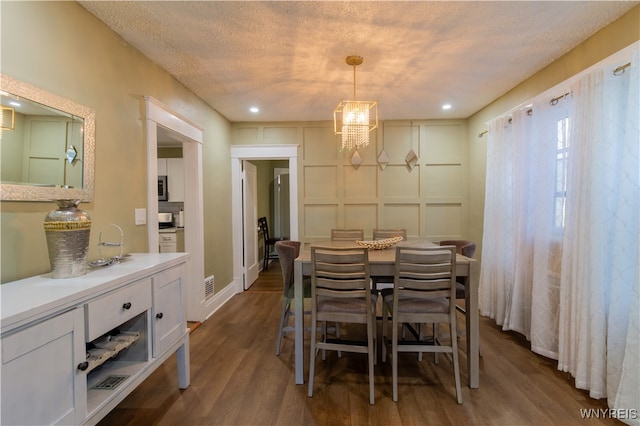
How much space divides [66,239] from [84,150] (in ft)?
2.21

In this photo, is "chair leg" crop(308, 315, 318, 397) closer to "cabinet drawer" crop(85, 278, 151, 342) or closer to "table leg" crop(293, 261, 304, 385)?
"table leg" crop(293, 261, 304, 385)

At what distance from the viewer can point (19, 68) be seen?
4.73ft

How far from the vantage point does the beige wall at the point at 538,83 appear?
1.91 meters

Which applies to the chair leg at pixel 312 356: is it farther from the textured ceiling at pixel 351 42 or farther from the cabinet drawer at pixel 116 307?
the textured ceiling at pixel 351 42

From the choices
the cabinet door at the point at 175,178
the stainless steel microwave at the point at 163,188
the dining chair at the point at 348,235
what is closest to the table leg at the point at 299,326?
the dining chair at the point at 348,235

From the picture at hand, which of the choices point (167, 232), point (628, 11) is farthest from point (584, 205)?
point (167, 232)

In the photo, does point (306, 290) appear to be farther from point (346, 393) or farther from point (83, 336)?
point (83, 336)

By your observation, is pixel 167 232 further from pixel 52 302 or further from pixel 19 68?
pixel 52 302

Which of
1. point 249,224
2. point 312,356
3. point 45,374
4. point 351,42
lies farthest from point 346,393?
point 249,224

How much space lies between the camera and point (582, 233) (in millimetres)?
2057

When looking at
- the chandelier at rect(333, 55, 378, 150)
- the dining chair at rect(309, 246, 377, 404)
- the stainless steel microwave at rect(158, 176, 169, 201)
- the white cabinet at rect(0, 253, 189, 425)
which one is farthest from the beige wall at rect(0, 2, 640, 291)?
the chandelier at rect(333, 55, 378, 150)

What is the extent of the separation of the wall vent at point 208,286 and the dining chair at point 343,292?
187 centimetres

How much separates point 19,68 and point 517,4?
2824 mm

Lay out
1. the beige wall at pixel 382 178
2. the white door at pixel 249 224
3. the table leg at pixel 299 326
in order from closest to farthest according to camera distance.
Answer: the table leg at pixel 299 326 → the beige wall at pixel 382 178 → the white door at pixel 249 224
